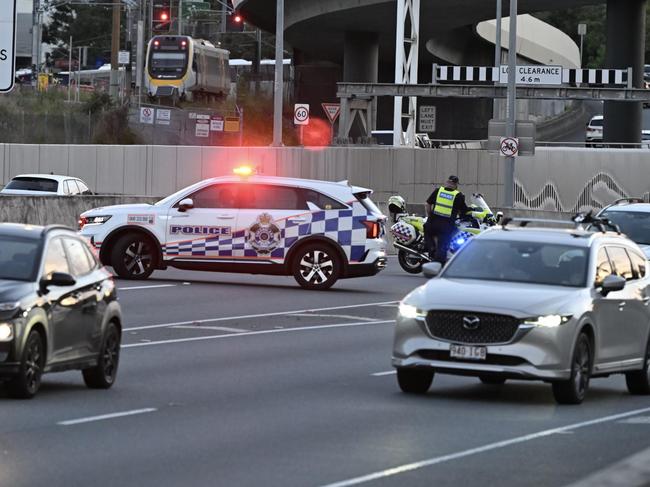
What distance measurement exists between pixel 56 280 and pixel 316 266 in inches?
545

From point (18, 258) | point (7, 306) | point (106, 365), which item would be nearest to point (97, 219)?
point (106, 365)

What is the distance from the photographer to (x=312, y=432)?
40.3 ft

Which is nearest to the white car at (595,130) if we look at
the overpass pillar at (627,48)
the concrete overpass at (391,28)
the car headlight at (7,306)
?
the concrete overpass at (391,28)

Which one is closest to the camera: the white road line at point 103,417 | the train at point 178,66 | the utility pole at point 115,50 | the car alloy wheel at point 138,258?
the white road line at point 103,417

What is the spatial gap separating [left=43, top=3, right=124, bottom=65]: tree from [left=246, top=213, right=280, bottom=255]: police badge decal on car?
123m

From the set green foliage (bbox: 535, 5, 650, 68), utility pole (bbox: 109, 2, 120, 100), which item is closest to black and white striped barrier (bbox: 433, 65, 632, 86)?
utility pole (bbox: 109, 2, 120, 100)

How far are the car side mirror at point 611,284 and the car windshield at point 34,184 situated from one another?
26.2 m

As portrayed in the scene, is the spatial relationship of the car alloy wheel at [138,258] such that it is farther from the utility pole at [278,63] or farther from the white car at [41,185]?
the utility pole at [278,63]

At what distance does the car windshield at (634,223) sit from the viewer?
25.5 metres

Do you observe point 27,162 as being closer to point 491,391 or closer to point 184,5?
point 491,391

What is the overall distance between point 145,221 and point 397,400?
43.6 feet

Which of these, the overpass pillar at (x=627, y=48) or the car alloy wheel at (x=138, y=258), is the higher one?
the overpass pillar at (x=627, y=48)

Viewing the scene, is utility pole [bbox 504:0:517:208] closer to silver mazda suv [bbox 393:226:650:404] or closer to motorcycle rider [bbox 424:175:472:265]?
motorcycle rider [bbox 424:175:472:265]

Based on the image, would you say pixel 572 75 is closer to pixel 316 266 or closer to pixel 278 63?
pixel 278 63
